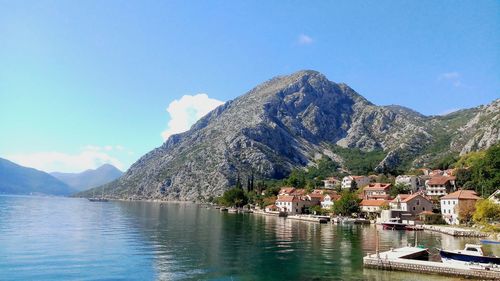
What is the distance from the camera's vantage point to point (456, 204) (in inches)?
3910

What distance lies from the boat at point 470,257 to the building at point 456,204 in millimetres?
55905

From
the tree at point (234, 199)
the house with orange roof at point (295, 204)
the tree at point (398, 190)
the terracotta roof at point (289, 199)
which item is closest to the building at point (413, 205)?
the tree at point (398, 190)

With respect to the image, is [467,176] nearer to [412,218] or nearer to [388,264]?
[412,218]

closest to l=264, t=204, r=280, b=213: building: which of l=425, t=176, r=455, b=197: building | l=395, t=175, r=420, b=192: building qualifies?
l=395, t=175, r=420, b=192: building

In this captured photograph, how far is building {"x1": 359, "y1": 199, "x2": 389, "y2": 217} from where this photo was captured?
11812 centimetres

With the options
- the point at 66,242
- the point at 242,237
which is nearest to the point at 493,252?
the point at 242,237

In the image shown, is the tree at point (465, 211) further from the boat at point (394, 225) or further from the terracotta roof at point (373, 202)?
the terracotta roof at point (373, 202)

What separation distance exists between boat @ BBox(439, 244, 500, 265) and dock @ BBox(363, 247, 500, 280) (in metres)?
2.98

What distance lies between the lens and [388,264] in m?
41.8

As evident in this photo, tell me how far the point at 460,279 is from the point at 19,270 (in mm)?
45153

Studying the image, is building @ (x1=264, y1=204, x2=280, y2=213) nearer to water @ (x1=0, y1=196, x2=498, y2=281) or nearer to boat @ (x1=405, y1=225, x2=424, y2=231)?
boat @ (x1=405, y1=225, x2=424, y2=231)

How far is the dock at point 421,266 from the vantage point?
1473 inches

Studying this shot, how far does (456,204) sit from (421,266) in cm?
6915

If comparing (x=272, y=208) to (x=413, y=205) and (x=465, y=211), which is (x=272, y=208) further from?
(x=465, y=211)
